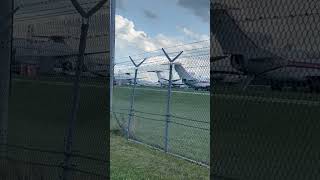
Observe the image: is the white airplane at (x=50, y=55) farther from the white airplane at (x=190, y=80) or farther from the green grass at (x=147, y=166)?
the green grass at (x=147, y=166)

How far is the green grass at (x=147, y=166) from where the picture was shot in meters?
7.49

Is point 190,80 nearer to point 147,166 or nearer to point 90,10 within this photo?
point 147,166

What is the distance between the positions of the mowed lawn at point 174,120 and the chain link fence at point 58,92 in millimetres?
3067

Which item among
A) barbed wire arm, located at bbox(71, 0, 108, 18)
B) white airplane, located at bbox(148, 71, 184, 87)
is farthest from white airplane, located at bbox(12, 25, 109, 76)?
white airplane, located at bbox(148, 71, 184, 87)

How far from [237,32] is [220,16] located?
161mm

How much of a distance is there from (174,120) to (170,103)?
110 cm

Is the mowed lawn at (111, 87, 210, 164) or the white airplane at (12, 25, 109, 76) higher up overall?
Answer: the white airplane at (12, 25, 109, 76)

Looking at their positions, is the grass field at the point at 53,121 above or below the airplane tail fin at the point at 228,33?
below

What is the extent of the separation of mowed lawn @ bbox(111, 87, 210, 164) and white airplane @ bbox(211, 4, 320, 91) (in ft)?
15.5

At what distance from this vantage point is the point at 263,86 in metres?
3.56

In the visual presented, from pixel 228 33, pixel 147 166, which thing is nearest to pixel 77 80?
pixel 228 33

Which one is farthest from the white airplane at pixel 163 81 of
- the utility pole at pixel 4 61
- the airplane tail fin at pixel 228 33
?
the airplane tail fin at pixel 228 33

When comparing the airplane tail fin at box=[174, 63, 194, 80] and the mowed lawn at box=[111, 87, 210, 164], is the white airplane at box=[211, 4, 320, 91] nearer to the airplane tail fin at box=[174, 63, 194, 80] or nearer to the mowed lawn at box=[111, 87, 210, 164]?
the airplane tail fin at box=[174, 63, 194, 80]

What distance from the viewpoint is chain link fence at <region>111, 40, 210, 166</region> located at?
728cm
